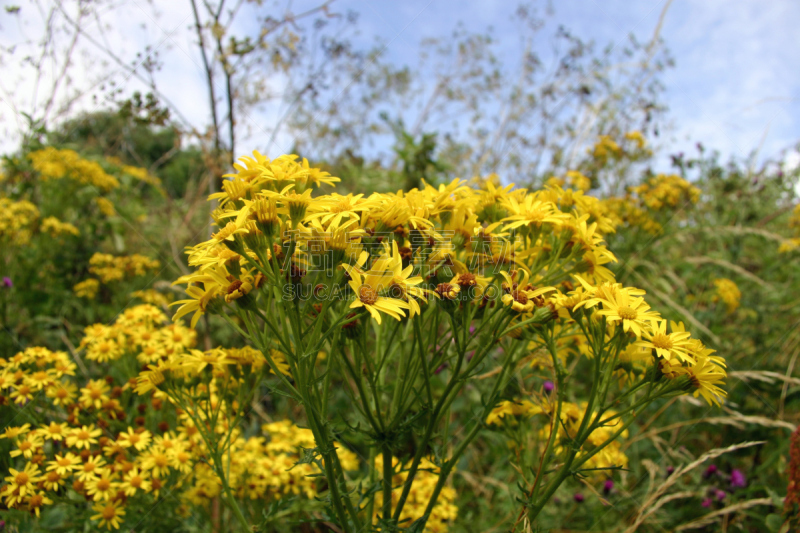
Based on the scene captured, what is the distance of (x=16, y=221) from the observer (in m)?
3.91

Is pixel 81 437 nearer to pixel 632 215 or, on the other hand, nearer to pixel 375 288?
pixel 375 288

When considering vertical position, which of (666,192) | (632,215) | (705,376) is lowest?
(705,376)

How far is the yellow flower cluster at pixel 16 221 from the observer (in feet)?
12.7

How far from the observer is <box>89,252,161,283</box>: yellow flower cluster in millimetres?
4086

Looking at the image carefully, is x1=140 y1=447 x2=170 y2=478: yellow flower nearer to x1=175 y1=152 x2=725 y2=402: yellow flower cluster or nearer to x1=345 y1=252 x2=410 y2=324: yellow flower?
x1=175 y1=152 x2=725 y2=402: yellow flower cluster

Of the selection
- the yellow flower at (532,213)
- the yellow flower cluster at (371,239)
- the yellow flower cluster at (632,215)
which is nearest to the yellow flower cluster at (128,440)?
the yellow flower cluster at (371,239)

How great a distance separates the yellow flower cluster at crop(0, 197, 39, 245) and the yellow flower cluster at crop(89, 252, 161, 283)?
59 centimetres

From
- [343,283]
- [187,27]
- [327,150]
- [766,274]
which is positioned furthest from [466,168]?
[343,283]

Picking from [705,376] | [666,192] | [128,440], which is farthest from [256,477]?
[666,192]

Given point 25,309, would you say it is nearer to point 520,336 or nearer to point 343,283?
point 343,283

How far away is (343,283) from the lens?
151cm

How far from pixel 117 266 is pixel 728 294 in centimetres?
535

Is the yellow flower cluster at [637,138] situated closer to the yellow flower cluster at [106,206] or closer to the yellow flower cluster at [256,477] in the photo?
the yellow flower cluster at [256,477]

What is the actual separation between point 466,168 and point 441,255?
5255 mm
